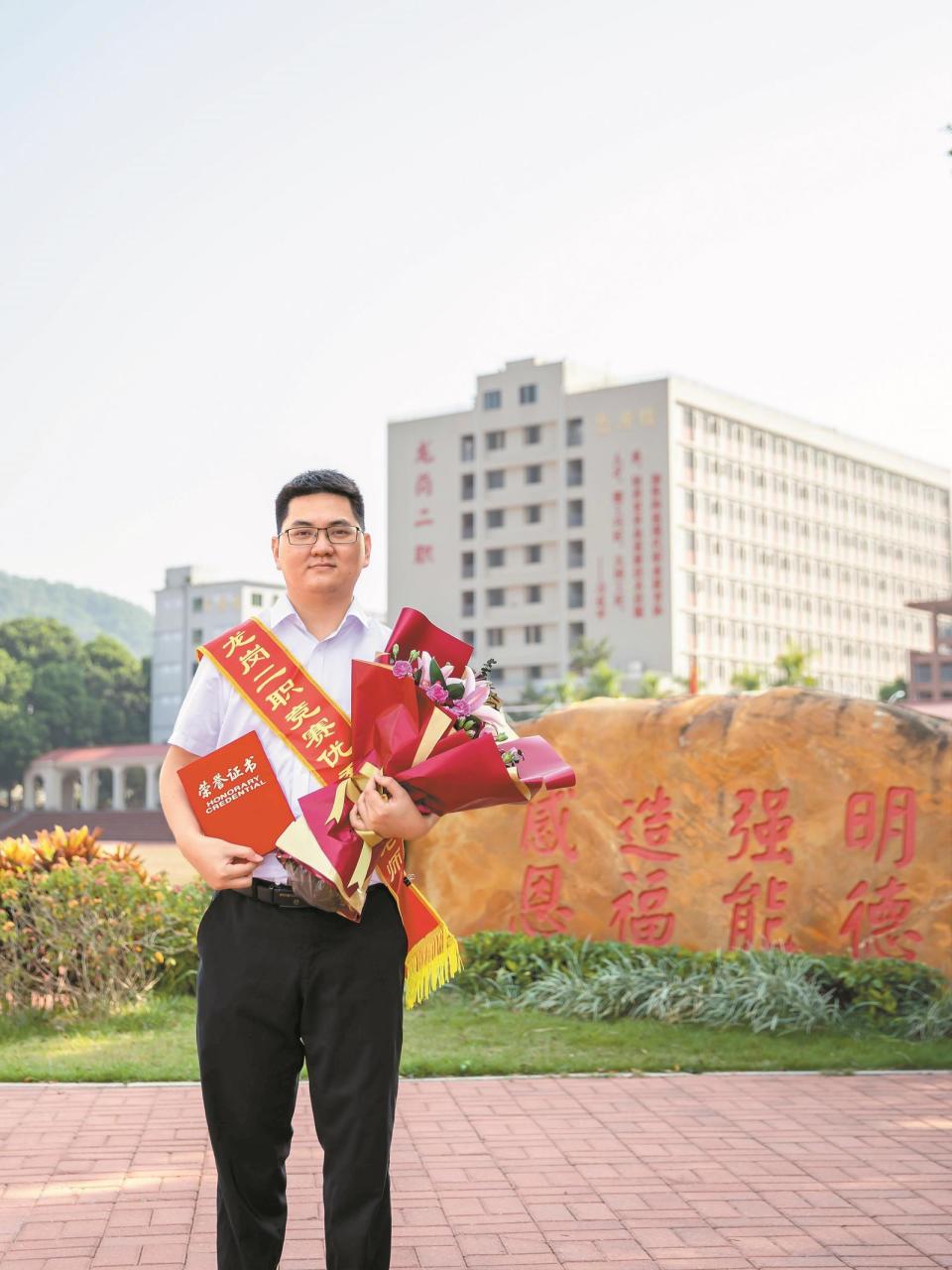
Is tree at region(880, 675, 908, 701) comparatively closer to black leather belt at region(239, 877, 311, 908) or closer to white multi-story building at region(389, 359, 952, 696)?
white multi-story building at region(389, 359, 952, 696)

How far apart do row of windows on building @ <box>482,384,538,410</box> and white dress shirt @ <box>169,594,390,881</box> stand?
202 feet

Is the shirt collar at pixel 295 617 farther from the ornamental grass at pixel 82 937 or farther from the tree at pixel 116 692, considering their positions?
the tree at pixel 116 692

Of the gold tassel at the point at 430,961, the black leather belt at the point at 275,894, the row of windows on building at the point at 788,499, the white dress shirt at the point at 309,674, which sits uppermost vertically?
the row of windows on building at the point at 788,499

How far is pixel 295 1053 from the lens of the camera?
2951mm

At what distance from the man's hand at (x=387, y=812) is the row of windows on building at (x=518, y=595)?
194 feet

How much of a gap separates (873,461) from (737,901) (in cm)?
6767

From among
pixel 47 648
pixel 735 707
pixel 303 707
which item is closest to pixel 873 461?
pixel 47 648

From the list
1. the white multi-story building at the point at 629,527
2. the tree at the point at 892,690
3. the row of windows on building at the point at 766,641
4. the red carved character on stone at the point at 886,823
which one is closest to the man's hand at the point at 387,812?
the red carved character on stone at the point at 886,823

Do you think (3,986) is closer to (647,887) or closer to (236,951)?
(647,887)

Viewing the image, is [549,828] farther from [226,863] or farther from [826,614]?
[826,614]

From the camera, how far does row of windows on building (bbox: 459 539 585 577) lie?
62.2 metres

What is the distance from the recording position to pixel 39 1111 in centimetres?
550

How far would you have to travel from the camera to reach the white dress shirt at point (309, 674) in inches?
118

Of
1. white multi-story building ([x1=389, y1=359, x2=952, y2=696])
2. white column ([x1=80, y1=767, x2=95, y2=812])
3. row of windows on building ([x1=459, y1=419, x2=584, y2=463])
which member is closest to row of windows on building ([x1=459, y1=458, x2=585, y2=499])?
white multi-story building ([x1=389, y1=359, x2=952, y2=696])
